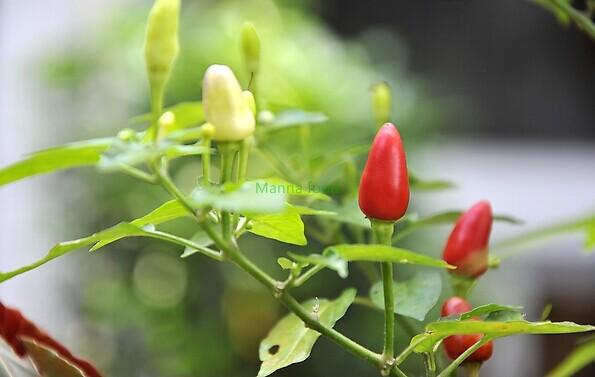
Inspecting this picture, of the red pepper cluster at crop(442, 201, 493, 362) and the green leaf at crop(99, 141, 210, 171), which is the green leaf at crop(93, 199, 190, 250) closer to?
the green leaf at crop(99, 141, 210, 171)

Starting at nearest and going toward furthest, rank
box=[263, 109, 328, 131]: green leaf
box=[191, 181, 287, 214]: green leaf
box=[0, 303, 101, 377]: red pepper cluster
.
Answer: box=[191, 181, 287, 214]: green leaf → box=[0, 303, 101, 377]: red pepper cluster → box=[263, 109, 328, 131]: green leaf

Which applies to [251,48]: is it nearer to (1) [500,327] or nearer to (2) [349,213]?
(2) [349,213]

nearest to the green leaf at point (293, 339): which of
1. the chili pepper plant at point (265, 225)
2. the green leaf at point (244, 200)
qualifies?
the chili pepper plant at point (265, 225)

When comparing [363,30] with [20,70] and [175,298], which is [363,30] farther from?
[175,298]

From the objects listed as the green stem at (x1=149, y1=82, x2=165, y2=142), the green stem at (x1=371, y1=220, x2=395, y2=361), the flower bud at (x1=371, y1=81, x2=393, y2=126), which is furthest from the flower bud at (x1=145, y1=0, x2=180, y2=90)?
the flower bud at (x1=371, y1=81, x2=393, y2=126)

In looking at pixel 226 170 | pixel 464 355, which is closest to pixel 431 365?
pixel 464 355

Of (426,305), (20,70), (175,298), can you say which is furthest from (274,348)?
(20,70)
